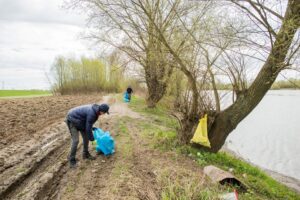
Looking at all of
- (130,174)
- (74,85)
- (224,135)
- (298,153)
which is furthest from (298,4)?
(74,85)

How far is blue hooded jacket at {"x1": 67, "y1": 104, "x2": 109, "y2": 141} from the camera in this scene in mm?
7852

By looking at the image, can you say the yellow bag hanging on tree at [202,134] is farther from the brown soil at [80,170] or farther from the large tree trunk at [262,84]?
the brown soil at [80,170]

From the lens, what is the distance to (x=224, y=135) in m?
9.77

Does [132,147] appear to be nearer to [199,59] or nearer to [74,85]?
[199,59]

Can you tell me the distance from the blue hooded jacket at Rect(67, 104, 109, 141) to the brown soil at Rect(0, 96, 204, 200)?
3.21 feet

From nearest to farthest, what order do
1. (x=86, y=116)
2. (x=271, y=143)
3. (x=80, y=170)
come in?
(x=80, y=170)
(x=86, y=116)
(x=271, y=143)

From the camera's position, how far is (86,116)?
7969mm

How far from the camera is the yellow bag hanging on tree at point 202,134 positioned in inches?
374

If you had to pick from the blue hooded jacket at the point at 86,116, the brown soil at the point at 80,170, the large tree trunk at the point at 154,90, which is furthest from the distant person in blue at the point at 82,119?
the large tree trunk at the point at 154,90

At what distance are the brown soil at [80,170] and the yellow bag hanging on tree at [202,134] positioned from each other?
2.37 ft

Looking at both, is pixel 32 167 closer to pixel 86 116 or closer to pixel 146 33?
pixel 86 116

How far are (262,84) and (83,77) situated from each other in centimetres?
3283

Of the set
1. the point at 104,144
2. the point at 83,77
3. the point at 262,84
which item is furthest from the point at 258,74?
the point at 83,77

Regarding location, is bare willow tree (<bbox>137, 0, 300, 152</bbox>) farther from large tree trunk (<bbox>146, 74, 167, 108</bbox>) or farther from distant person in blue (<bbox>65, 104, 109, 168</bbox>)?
large tree trunk (<bbox>146, 74, 167, 108</bbox>)
